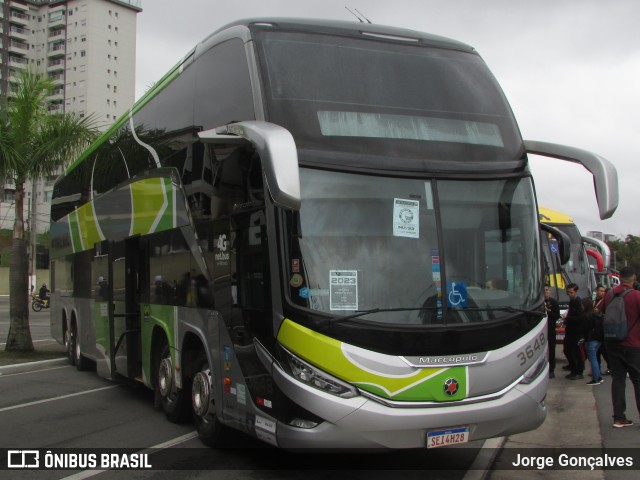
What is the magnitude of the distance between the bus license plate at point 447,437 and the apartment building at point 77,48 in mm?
103095

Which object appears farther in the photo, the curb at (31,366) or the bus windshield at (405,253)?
the curb at (31,366)

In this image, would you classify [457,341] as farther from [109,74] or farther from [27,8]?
[27,8]

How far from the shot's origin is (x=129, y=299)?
10.7 meters

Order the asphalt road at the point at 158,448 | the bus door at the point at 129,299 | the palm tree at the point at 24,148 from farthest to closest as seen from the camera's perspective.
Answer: the palm tree at the point at 24,148, the bus door at the point at 129,299, the asphalt road at the point at 158,448

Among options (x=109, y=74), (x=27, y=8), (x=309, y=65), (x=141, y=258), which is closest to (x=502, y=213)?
(x=309, y=65)

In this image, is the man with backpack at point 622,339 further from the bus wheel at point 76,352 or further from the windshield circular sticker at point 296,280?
the bus wheel at point 76,352

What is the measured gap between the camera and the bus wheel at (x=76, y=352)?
1485cm

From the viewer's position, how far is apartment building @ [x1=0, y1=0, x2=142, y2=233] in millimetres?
104250

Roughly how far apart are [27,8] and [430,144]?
12110 centimetres

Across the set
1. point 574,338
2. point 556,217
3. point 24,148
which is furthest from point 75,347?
point 556,217

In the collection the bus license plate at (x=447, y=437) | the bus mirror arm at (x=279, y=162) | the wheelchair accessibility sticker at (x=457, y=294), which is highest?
the bus mirror arm at (x=279, y=162)

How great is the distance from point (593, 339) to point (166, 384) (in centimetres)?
748

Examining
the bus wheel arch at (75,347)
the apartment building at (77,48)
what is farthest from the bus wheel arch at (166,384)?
the apartment building at (77,48)

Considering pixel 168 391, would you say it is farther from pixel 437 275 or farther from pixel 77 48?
pixel 77 48
